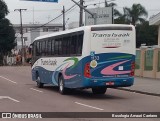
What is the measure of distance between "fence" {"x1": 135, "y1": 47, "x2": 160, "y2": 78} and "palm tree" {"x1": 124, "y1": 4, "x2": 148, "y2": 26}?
198 ft

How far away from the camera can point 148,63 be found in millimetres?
32938

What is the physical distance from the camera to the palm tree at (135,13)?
94625 mm

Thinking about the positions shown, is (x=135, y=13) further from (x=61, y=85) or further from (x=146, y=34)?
(x=61, y=85)

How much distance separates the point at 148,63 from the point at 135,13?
62.8 metres

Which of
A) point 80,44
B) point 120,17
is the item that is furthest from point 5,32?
point 80,44

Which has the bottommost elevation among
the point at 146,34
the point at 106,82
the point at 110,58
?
the point at 106,82

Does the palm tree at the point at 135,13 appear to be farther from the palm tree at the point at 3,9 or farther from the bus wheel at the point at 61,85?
the bus wheel at the point at 61,85

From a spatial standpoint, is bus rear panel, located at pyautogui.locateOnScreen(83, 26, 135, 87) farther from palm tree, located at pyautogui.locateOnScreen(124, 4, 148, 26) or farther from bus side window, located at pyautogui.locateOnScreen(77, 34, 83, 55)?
palm tree, located at pyautogui.locateOnScreen(124, 4, 148, 26)

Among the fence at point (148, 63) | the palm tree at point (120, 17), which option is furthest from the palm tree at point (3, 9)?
the fence at point (148, 63)

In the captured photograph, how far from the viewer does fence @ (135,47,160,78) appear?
103 ft

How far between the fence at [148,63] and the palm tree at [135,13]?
60.5 m

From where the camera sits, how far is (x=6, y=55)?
8800 centimetres

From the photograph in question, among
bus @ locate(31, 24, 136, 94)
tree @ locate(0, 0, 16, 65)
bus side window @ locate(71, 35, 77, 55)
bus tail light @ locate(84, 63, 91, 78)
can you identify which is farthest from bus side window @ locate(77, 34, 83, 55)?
tree @ locate(0, 0, 16, 65)

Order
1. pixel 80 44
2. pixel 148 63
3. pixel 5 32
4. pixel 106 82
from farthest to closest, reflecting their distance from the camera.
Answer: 1. pixel 5 32
2. pixel 148 63
3. pixel 80 44
4. pixel 106 82
